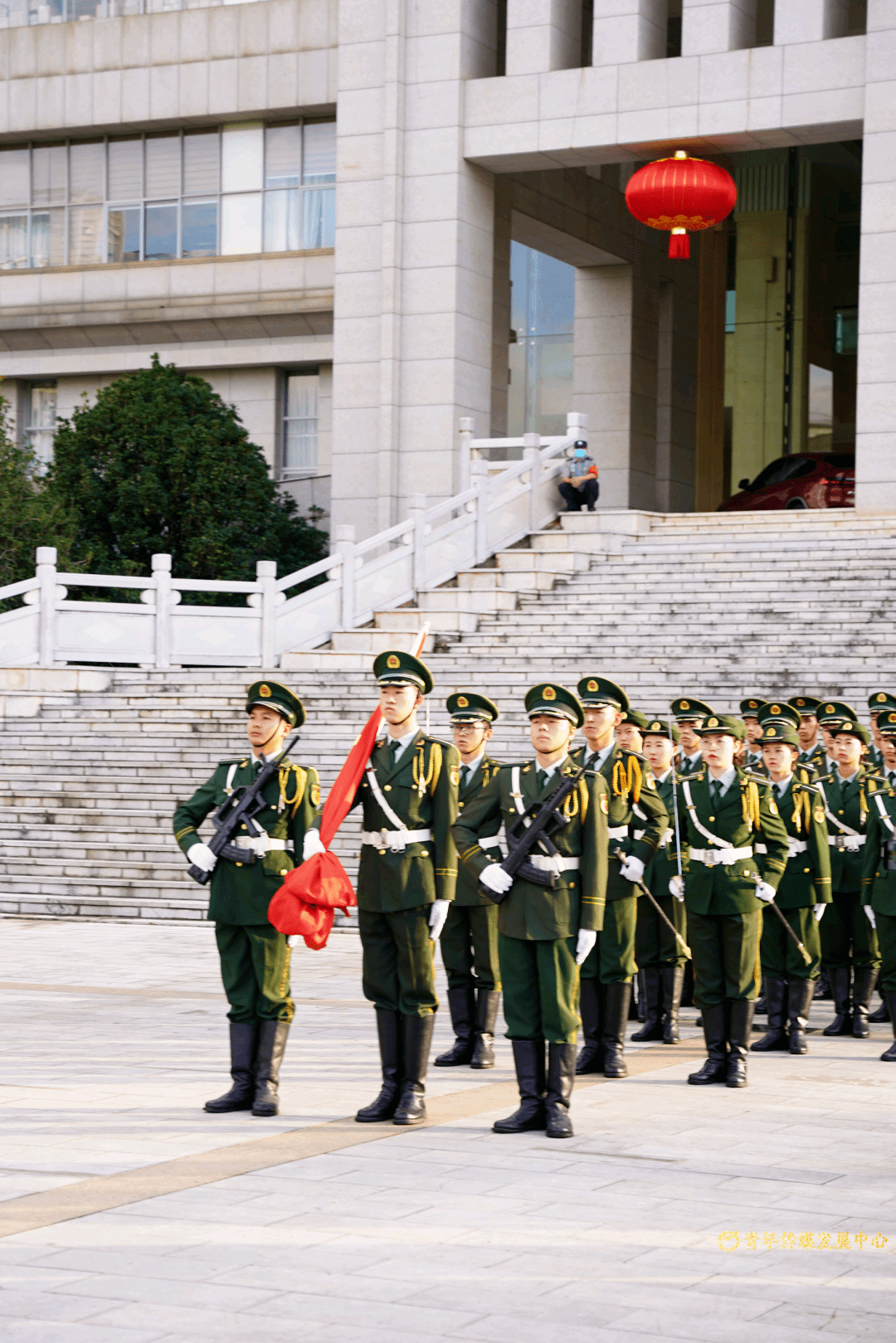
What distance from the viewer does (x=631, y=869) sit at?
28.8 feet

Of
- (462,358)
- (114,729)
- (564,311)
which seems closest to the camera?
(114,729)

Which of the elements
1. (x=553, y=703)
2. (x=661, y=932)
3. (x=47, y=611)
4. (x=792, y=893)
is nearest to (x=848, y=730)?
(x=792, y=893)

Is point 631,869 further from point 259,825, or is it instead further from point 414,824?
point 259,825

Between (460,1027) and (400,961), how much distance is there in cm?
165

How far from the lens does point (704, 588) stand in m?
19.4

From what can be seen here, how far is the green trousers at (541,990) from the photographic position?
7.04m

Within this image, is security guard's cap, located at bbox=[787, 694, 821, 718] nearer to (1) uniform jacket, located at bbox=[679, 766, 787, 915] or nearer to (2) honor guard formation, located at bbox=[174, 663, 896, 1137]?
(2) honor guard formation, located at bbox=[174, 663, 896, 1137]

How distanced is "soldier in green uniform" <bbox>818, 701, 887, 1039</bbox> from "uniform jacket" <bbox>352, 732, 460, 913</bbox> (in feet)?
10.5

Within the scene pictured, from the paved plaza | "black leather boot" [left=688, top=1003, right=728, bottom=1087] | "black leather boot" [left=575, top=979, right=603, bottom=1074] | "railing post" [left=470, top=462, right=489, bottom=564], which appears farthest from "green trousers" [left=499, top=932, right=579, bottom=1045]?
"railing post" [left=470, top=462, right=489, bottom=564]

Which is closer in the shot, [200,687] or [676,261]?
[200,687]

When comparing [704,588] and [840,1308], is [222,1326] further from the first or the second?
[704,588]

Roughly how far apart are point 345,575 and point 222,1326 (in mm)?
15960

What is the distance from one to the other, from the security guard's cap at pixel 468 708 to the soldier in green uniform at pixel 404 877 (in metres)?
1.00

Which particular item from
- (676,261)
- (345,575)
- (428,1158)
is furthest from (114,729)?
(676,261)
